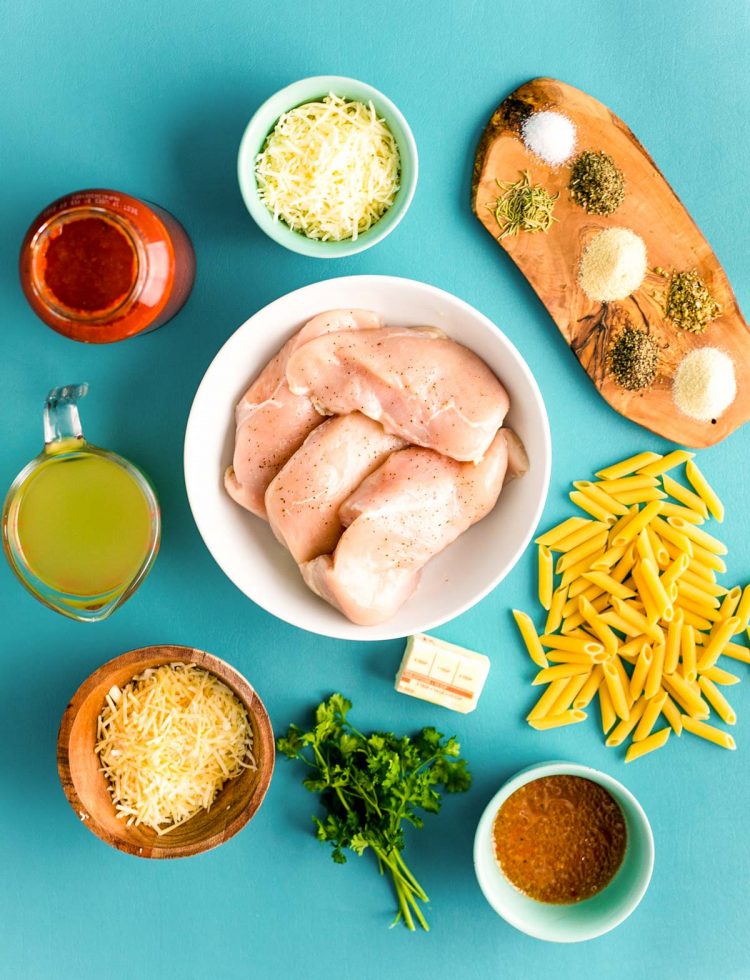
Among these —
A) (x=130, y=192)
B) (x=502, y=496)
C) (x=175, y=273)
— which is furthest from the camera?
(x=130, y=192)

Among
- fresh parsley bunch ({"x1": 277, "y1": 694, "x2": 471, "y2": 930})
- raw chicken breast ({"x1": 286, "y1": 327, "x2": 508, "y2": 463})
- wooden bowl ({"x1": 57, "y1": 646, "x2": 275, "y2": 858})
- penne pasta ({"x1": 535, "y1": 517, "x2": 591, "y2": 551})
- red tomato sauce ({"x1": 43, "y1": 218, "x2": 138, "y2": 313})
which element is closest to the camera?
red tomato sauce ({"x1": 43, "y1": 218, "x2": 138, "y2": 313})

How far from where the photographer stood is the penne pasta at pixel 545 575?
97.3 inches

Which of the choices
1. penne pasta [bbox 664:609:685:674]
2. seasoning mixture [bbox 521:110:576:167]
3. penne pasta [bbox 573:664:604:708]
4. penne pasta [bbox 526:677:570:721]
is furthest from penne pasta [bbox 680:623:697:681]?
seasoning mixture [bbox 521:110:576:167]

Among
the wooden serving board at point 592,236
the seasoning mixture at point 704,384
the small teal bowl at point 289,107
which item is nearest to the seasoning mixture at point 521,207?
the wooden serving board at point 592,236

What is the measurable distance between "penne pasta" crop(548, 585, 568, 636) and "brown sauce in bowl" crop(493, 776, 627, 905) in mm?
430

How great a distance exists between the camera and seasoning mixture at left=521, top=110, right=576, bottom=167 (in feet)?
7.84

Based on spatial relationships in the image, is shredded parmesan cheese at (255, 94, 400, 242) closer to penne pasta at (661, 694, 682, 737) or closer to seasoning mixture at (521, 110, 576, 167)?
seasoning mixture at (521, 110, 576, 167)

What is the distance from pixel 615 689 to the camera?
8.13ft

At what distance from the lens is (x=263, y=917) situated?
256 cm

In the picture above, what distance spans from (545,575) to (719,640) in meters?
0.54

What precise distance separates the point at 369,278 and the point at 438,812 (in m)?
1.52

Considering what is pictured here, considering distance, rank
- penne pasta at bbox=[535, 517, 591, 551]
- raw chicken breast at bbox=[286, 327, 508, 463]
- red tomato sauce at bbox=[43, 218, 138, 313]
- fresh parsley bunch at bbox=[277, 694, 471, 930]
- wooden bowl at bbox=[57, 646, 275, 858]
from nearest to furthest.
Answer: red tomato sauce at bbox=[43, 218, 138, 313] < raw chicken breast at bbox=[286, 327, 508, 463] < wooden bowl at bbox=[57, 646, 275, 858] < fresh parsley bunch at bbox=[277, 694, 471, 930] < penne pasta at bbox=[535, 517, 591, 551]

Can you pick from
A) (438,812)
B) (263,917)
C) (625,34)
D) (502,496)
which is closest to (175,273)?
(502,496)

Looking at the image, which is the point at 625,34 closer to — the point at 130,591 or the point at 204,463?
the point at 204,463
